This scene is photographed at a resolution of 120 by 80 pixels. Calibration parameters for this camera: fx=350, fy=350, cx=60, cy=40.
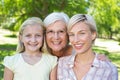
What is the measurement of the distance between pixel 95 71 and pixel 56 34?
0.71 metres

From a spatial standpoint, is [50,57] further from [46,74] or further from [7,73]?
[7,73]

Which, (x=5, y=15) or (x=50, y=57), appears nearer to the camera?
(x=50, y=57)

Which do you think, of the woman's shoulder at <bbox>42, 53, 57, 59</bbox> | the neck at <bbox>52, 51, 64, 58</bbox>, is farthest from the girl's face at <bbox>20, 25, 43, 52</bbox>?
the neck at <bbox>52, 51, 64, 58</bbox>

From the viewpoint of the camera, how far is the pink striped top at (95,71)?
→ 10.7 ft

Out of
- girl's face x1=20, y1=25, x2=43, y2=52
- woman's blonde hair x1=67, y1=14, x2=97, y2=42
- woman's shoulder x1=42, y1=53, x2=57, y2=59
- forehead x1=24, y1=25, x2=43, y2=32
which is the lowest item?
woman's shoulder x1=42, y1=53, x2=57, y2=59

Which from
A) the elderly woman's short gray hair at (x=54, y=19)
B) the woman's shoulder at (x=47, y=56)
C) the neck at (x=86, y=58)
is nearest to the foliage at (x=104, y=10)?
Answer: the elderly woman's short gray hair at (x=54, y=19)

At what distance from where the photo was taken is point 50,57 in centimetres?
374

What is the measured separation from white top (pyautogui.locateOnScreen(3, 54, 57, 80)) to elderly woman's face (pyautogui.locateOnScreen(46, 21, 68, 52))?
21cm

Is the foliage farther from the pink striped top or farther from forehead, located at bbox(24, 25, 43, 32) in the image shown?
the pink striped top

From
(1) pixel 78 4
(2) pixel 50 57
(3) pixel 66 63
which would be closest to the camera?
(3) pixel 66 63

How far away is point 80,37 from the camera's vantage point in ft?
10.8

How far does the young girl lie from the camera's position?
3.63m

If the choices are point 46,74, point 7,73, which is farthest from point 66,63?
point 7,73

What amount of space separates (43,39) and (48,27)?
0.14 meters
